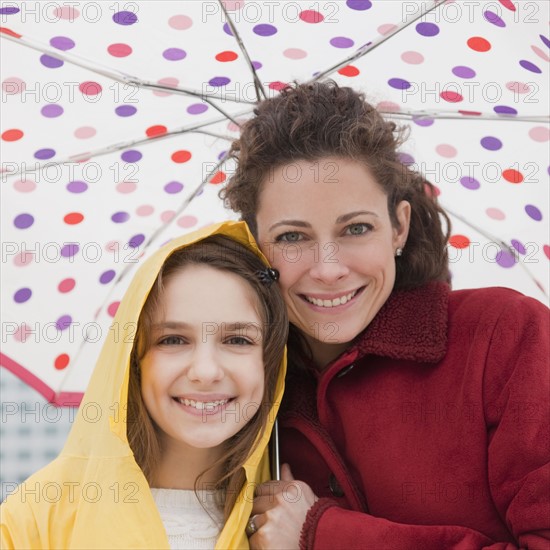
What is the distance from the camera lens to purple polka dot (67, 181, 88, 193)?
7.50 feet

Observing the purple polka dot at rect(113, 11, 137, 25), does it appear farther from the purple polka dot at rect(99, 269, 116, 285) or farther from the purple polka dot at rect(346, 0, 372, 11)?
the purple polka dot at rect(99, 269, 116, 285)

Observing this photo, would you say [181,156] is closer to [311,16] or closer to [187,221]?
[187,221]

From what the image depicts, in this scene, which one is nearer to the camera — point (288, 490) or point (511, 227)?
point (288, 490)

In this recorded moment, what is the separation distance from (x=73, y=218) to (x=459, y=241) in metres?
1.08

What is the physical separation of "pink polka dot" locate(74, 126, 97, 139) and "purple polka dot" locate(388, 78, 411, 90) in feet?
2.58

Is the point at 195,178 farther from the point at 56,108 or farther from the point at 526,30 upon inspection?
the point at 526,30

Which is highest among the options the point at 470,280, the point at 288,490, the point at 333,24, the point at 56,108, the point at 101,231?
the point at 333,24

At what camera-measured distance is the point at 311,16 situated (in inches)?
80.8

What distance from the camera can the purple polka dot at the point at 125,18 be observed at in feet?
6.74

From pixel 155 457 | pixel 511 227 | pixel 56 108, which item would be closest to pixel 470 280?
pixel 511 227

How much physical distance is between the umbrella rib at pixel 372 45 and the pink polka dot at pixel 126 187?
0.57 m

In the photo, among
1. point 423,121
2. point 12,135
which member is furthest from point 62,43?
point 423,121

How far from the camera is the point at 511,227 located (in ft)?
7.54

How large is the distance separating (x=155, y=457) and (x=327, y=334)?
518mm
